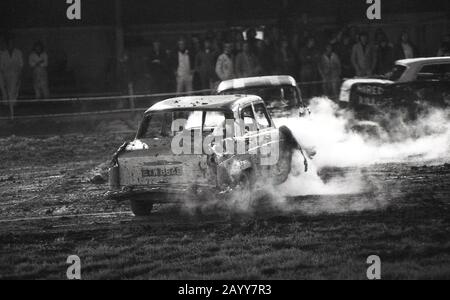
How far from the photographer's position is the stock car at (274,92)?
575 inches

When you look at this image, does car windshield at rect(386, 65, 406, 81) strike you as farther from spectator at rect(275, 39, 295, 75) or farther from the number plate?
the number plate

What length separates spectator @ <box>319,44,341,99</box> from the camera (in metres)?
22.5

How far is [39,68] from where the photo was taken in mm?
23531

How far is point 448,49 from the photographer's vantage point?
21.3 metres

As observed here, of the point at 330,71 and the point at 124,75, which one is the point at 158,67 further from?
the point at 330,71

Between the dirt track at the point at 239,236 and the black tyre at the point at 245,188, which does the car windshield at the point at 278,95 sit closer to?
the dirt track at the point at 239,236

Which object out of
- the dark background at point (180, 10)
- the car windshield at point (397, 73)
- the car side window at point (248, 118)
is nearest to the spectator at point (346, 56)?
the dark background at point (180, 10)

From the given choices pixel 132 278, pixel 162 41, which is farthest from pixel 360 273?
pixel 162 41

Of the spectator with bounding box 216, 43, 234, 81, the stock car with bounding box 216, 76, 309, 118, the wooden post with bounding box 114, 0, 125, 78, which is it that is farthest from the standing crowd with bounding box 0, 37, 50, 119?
the stock car with bounding box 216, 76, 309, 118

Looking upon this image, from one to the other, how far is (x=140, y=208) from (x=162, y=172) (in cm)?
80

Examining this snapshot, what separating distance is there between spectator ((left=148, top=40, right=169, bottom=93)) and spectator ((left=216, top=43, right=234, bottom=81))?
2.53 metres

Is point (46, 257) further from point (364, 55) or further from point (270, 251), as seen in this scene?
point (364, 55)

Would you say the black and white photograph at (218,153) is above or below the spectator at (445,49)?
below

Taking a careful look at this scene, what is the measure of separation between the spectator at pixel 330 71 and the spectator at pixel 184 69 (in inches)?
140
